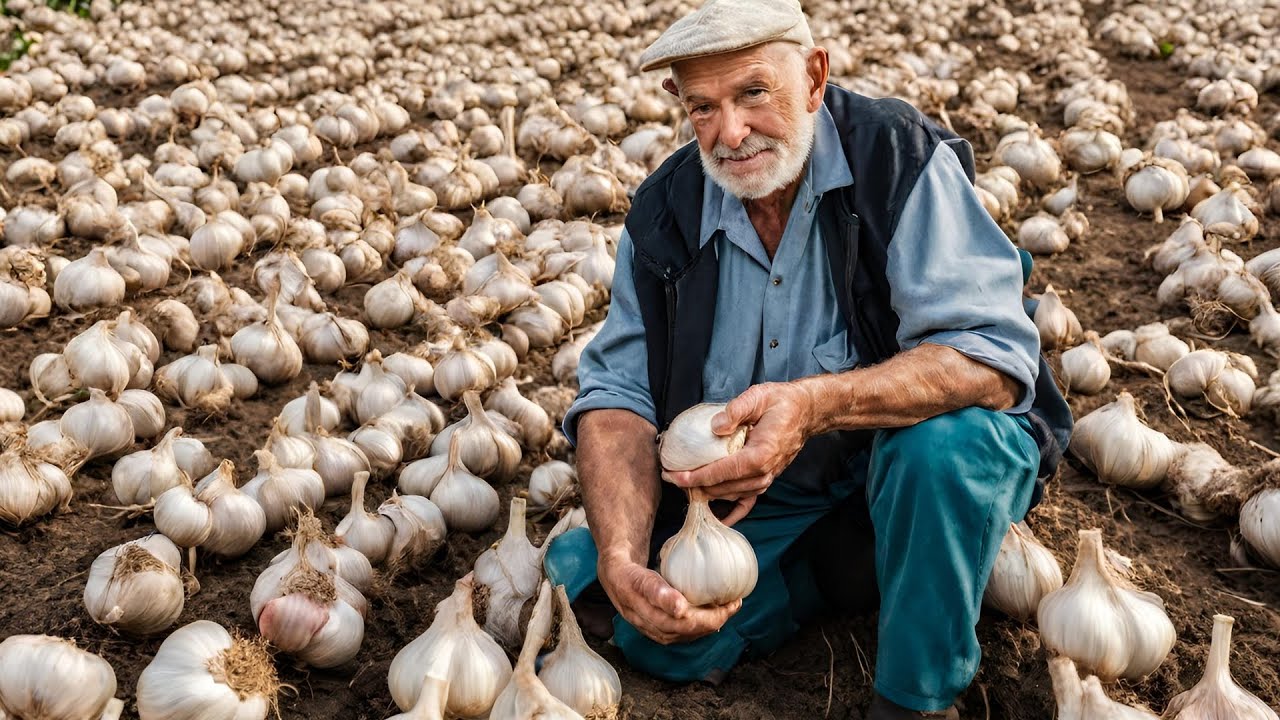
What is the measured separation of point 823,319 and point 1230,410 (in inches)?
67.5

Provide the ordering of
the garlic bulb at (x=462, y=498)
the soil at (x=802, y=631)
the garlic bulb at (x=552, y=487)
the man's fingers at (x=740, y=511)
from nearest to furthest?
the man's fingers at (x=740, y=511) → the soil at (x=802, y=631) → the garlic bulb at (x=462, y=498) → the garlic bulb at (x=552, y=487)

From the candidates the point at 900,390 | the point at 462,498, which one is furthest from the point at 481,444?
the point at 900,390

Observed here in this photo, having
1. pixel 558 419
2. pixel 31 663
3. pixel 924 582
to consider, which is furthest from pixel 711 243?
pixel 31 663

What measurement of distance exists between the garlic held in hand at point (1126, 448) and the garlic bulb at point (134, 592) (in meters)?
2.43

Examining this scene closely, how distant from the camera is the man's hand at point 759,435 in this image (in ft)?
7.07

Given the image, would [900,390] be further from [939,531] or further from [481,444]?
[481,444]

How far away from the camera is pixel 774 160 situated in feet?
8.20

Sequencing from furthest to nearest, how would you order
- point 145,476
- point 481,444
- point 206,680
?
point 481,444 → point 145,476 → point 206,680

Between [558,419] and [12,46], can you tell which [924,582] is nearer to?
[558,419]

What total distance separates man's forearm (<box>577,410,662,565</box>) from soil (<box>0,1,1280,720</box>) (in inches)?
13.5

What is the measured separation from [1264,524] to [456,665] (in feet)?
6.43

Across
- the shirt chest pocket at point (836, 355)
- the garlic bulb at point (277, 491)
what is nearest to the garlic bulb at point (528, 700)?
the shirt chest pocket at point (836, 355)

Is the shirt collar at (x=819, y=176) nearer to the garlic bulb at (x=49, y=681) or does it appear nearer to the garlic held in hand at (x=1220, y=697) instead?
the garlic held in hand at (x=1220, y=697)

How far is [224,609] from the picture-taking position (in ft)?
8.73
